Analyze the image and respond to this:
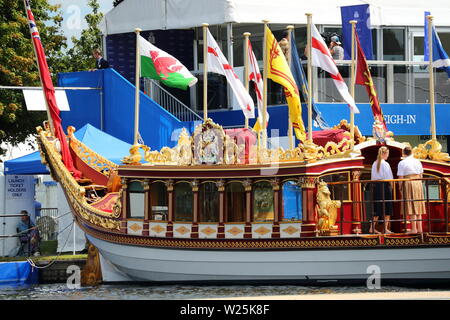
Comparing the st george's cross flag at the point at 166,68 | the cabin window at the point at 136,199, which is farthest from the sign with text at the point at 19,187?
the st george's cross flag at the point at 166,68

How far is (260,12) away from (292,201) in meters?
10.9

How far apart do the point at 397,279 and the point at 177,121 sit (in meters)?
11.7

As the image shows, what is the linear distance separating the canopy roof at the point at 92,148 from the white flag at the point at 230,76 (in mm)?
5546

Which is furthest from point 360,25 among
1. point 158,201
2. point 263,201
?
point 158,201

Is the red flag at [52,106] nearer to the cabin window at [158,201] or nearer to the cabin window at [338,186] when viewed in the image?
the cabin window at [158,201]

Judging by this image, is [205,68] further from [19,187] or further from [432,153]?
[19,187]

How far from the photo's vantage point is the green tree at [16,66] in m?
33.8

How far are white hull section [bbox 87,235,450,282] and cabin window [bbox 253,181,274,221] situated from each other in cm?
72

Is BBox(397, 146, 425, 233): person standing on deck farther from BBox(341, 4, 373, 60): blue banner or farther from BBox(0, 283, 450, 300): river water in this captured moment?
BBox(341, 4, 373, 60): blue banner

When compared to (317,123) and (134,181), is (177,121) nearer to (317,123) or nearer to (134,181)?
(317,123)

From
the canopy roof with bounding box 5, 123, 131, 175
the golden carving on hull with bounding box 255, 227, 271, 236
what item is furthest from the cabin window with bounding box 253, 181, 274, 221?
the canopy roof with bounding box 5, 123, 131, 175

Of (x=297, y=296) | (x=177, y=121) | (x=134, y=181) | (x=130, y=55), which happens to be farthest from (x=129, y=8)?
(x=297, y=296)

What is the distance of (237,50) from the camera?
32.4 metres

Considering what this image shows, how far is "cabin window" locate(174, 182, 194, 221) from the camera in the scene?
21.3m
